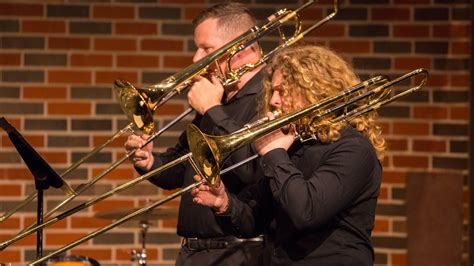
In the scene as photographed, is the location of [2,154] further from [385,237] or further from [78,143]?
[385,237]

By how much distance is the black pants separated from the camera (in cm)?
368

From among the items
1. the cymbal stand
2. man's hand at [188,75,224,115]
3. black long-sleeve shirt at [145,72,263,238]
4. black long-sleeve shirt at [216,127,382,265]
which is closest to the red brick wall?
the cymbal stand

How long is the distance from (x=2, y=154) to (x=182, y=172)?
1.21 m

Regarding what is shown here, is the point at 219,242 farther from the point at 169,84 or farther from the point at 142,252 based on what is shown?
the point at 142,252

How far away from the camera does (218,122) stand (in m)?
3.48

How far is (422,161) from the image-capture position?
4.93 m

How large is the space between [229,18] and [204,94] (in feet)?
1.53

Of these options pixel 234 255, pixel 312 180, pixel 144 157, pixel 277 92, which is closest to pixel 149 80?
pixel 144 157

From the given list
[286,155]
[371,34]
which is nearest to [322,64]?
[286,155]

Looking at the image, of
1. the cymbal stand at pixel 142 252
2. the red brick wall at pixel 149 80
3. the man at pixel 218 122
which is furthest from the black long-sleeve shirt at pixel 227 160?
the red brick wall at pixel 149 80

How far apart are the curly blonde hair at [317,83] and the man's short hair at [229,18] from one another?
67cm

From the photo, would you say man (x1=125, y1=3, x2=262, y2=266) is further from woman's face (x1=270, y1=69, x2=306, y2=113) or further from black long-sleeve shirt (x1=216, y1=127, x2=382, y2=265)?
black long-sleeve shirt (x1=216, y1=127, x2=382, y2=265)

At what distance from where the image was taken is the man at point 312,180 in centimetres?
290

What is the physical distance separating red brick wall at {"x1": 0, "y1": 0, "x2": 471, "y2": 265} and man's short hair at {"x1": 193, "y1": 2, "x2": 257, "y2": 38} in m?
0.97
